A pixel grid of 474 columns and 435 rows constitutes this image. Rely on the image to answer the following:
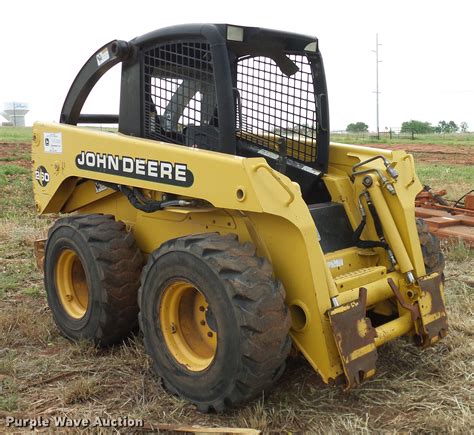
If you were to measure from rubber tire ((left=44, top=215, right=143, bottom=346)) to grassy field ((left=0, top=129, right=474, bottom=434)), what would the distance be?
14 centimetres

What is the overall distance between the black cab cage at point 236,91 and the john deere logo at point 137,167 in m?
0.30

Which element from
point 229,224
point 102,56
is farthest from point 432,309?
point 102,56

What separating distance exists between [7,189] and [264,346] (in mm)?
10610

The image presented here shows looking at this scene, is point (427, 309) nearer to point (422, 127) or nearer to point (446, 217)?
point (446, 217)

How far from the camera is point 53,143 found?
460 centimetres

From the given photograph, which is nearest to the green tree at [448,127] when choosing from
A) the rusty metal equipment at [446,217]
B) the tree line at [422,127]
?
the tree line at [422,127]

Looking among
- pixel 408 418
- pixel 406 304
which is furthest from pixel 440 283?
pixel 408 418

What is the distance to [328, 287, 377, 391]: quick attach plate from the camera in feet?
10.3

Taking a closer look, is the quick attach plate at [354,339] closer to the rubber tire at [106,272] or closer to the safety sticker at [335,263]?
the safety sticker at [335,263]

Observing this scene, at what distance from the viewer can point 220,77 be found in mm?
3617

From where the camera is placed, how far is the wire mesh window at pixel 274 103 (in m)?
4.12

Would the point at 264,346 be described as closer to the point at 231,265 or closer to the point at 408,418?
the point at 231,265

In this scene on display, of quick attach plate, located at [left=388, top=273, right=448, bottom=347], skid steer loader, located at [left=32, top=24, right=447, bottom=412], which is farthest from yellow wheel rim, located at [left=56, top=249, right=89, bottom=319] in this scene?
quick attach plate, located at [left=388, top=273, right=448, bottom=347]

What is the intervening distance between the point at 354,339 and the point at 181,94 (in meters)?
1.93
